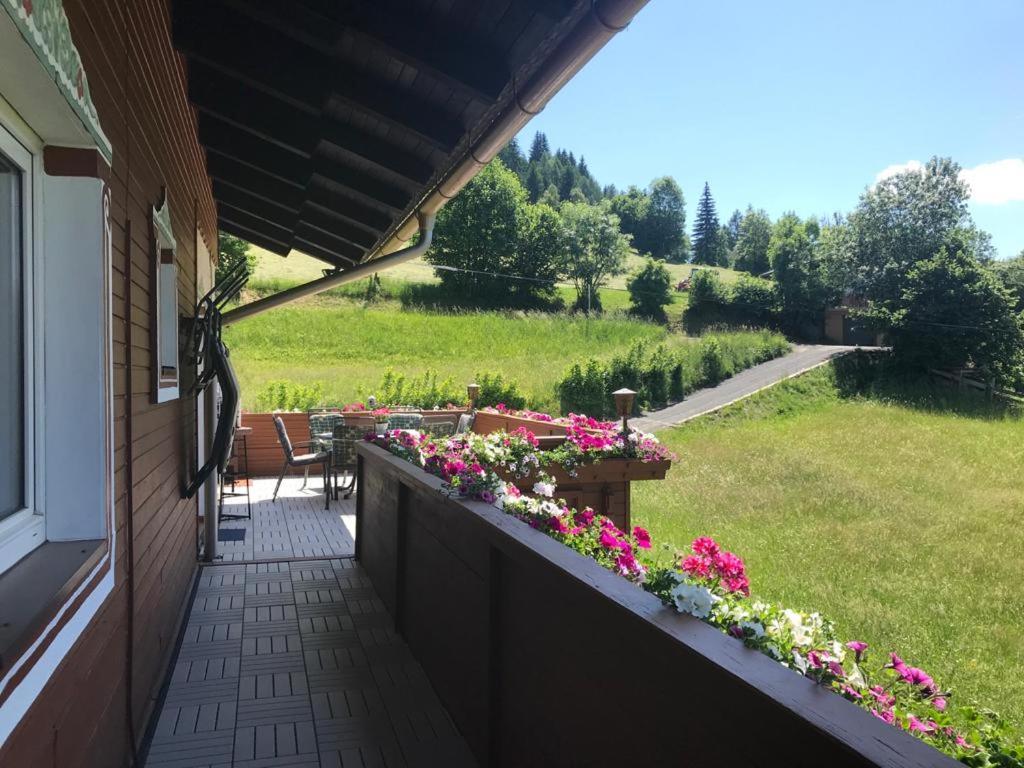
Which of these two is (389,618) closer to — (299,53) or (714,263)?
(299,53)

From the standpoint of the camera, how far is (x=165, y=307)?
122 inches

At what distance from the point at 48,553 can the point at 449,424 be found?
714cm

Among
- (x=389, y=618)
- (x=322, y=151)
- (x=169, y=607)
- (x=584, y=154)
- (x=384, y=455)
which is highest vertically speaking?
(x=584, y=154)

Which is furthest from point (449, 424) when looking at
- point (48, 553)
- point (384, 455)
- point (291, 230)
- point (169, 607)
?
point (48, 553)

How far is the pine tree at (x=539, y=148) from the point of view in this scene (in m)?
73.4

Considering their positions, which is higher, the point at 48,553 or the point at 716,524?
the point at 48,553

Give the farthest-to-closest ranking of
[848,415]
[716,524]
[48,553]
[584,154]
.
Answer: [584,154] → [848,415] → [716,524] → [48,553]

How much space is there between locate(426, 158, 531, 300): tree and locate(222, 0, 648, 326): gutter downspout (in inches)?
1242

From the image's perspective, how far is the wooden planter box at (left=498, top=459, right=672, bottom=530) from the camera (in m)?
5.15

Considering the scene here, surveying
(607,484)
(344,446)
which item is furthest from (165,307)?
(344,446)

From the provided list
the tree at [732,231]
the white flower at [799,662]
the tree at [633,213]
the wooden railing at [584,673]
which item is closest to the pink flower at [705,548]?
the wooden railing at [584,673]

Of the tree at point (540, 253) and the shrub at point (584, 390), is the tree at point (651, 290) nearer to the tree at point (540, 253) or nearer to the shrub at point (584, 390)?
the tree at point (540, 253)

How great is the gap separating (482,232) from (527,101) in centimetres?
3611

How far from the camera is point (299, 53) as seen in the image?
9.28 feet
